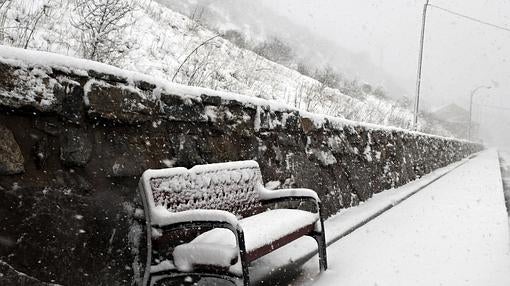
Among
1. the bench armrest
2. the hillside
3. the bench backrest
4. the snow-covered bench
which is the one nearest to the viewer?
the snow-covered bench

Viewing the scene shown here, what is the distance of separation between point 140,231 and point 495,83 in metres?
35.4

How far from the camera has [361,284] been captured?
304cm

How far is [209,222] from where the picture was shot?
2.18 meters

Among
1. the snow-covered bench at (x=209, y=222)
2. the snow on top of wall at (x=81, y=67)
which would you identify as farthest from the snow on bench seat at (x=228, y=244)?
the snow on top of wall at (x=81, y=67)

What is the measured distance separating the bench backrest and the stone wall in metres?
0.21

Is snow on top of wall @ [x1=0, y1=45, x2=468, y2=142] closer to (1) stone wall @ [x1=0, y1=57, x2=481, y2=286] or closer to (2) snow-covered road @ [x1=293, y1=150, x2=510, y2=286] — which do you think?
(1) stone wall @ [x1=0, y1=57, x2=481, y2=286]

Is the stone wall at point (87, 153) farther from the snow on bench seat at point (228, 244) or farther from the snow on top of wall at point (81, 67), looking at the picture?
the snow on bench seat at point (228, 244)

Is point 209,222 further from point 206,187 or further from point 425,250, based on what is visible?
point 425,250

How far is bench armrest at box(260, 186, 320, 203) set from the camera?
10.4 ft

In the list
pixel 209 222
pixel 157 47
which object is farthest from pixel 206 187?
pixel 157 47

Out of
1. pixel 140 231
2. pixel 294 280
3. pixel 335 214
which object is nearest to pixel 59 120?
pixel 140 231

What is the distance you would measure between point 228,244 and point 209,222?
180 millimetres

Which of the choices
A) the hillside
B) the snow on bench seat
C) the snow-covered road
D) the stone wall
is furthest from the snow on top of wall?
Result: the snow-covered road

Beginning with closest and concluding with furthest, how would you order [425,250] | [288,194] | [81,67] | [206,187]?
[81,67] → [206,187] → [288,194] → [425,250]
